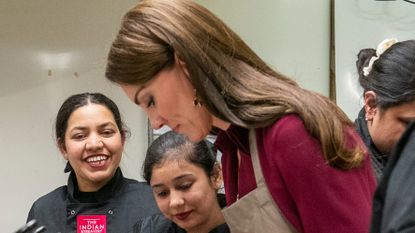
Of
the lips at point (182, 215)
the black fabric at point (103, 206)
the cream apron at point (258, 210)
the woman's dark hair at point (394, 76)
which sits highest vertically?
the woman's dark hair at point (394, 76)

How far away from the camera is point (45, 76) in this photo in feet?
7.23

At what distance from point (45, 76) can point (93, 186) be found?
64cm

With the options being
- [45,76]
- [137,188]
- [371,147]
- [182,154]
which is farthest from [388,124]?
[45,76]

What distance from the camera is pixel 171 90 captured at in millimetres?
953

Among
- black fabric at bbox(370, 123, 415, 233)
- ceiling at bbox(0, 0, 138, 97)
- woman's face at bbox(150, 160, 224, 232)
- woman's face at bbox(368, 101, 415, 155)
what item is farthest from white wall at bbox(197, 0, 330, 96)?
black fabric at bbox(370, 123, 415, 233)

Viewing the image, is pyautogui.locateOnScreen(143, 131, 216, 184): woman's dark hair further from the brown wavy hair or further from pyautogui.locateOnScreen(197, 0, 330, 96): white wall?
pyautogui.locateOnScreen(197, 0, 330, 96): white wall

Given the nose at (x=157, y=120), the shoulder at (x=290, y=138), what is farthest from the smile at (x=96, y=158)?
the shoulder at (x=290, y=138)

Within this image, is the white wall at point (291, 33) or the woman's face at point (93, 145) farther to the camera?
the white wall at point (291, 33)

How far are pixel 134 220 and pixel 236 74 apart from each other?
0.94 metres

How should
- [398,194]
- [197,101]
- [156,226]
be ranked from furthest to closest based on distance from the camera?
[156,226] → [197,101] → [398,194]

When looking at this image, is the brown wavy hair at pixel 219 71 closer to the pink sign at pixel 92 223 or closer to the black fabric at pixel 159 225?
the black fabric at pixel 159 225

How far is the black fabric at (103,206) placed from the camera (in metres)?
1.72

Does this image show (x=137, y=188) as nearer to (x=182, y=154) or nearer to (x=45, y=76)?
(x=182, y=154)

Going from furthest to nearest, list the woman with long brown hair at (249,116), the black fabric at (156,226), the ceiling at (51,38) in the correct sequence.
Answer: the ceiling at (51,38)
the black fabric at (156,226)
the woman with long brown hair at (249,116)
